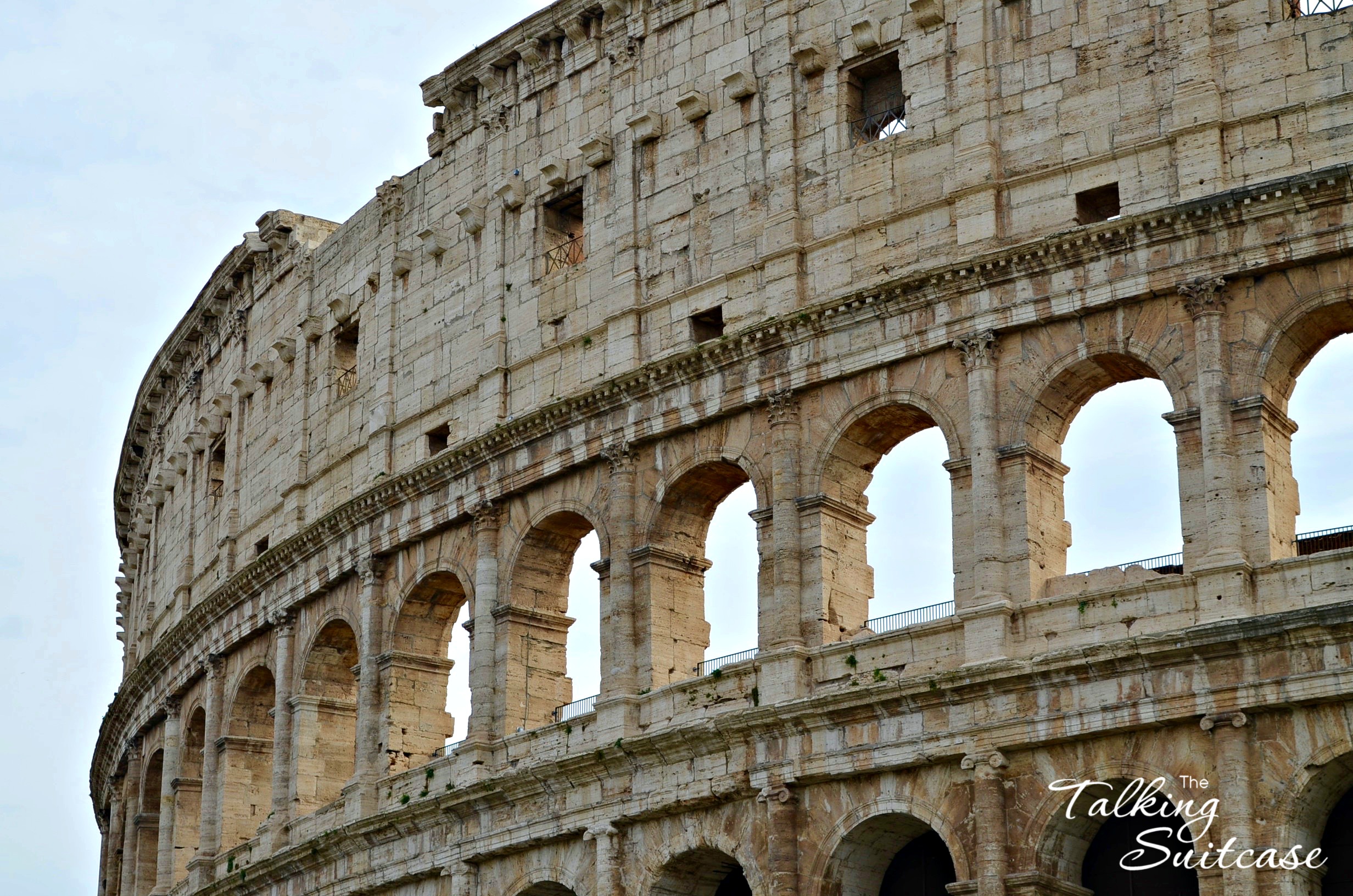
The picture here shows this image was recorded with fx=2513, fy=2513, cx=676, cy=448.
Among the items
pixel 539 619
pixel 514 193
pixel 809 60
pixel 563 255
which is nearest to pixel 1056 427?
pixel 809 60

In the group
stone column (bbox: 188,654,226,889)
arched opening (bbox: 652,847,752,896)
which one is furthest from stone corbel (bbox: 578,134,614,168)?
stone column (bbox: 188,654,226,889)

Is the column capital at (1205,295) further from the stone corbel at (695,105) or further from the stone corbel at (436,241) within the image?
the stone corbel at (436,241)

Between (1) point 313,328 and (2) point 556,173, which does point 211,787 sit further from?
(2) point 556,173

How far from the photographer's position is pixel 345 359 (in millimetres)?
39469

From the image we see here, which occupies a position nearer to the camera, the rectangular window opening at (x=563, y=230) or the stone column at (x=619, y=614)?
the stone column at (x=619, y=614)

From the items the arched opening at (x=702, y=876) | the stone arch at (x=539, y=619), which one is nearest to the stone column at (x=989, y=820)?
the arched opening at (x=702, y=876)

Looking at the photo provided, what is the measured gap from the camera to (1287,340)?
27.1m

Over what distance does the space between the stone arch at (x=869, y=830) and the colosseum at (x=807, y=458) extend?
5 cm

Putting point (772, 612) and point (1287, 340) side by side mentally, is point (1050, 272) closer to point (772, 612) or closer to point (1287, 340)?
point (1287, 340)

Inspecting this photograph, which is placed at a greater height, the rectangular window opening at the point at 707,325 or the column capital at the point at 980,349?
the rectangular window opening at the point at 707,325

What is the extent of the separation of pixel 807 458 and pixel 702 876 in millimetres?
5175

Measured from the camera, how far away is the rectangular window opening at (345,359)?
39.2 m

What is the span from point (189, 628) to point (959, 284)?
17967mm

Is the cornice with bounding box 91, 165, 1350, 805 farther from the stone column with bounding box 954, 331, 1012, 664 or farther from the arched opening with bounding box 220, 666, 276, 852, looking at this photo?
the arched opening with bounding box 220, 666, 276, 852
